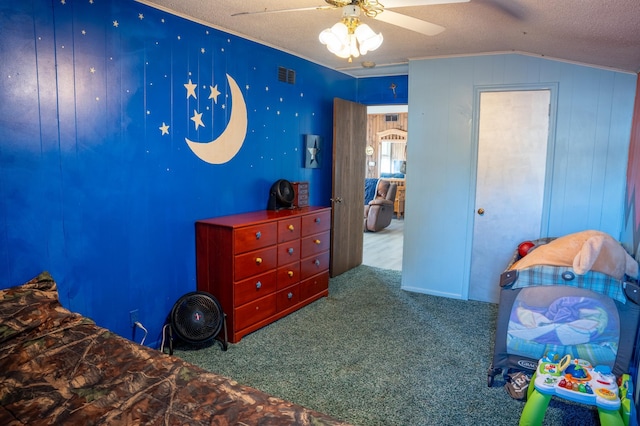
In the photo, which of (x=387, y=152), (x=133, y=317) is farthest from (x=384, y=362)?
(x=387, y=152)

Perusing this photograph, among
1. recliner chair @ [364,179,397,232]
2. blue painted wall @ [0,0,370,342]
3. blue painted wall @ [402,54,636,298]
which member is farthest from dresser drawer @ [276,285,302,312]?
recliner chair @ [364,179,397,232]

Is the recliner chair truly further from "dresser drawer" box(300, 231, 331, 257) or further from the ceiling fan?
the ceiling fan

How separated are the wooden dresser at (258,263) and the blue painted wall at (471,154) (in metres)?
1.16

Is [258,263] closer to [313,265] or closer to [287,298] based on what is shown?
[287,298]

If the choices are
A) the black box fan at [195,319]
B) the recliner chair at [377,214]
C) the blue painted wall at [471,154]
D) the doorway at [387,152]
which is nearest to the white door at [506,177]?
the blue painted wall at [471,154]

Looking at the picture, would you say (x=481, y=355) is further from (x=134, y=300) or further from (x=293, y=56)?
(x=293, y=56)

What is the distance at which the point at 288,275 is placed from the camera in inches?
149

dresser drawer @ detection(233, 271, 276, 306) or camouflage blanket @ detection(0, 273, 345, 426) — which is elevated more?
camouflage blanket @ detection(0, 273, 345, 426)

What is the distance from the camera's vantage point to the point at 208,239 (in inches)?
129

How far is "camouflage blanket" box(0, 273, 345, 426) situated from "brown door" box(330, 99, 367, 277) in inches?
125

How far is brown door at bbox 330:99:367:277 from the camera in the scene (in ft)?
15.9

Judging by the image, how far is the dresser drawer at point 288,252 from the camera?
3668 millimetres

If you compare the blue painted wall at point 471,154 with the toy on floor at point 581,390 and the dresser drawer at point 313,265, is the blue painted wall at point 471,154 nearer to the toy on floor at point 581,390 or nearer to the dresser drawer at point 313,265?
the dresser drawer at point 313,265

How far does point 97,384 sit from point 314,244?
260 centimetres
